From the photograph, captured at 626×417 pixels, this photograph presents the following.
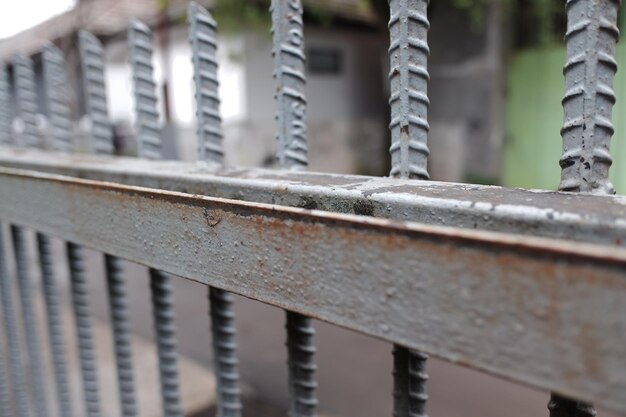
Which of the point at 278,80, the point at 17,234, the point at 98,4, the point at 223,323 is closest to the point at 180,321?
the point at 17,234

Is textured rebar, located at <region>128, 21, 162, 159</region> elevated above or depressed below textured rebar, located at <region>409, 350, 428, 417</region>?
above

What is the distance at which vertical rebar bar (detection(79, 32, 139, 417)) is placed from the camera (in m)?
1.15

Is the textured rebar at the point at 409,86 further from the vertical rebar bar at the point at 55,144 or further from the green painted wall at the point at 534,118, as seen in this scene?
the green painted wall at the point at 534,118

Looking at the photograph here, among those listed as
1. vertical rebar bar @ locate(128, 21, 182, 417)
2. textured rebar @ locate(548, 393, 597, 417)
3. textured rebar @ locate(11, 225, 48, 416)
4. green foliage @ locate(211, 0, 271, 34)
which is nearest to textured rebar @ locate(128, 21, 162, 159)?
vertical rebar bar @ locate(128, 21, 182, 417)

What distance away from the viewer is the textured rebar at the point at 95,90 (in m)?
1.14

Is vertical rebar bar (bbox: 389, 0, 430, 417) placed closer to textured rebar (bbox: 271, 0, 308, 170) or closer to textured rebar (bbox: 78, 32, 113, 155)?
textured rebar (bbox: 271, 0, 308, 170)

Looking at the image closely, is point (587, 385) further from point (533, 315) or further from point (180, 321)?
point (180, 321)

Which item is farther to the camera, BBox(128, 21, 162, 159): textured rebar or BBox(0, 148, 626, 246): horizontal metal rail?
BBox(128, 21, 162, 159): textured rebar

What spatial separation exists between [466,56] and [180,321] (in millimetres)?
5307

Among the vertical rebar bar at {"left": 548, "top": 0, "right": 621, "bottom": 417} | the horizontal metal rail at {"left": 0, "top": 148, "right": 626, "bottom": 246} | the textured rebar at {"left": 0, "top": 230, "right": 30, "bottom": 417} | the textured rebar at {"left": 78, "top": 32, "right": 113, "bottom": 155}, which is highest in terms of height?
the textured rebar at {"left": 78, "top": 32, "right": 113, "bottom": 155}

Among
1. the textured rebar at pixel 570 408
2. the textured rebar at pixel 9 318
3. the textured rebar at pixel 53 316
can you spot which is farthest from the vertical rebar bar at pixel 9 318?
the textured rebar at pixel 570 408

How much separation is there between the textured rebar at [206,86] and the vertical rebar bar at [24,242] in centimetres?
77

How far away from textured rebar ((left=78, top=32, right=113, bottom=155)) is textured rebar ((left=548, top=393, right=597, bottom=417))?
1095 millimetres

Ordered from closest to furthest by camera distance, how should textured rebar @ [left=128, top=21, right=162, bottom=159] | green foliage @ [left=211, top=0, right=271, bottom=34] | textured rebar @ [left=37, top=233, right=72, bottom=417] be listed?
textured rebar @ [left=128, top=21, right=162, bottom=159], textured rebar @ [left=37, top=233, right=72, bottom=417], green foliage @ [left=211, top=0, right=271, bottom=34]
